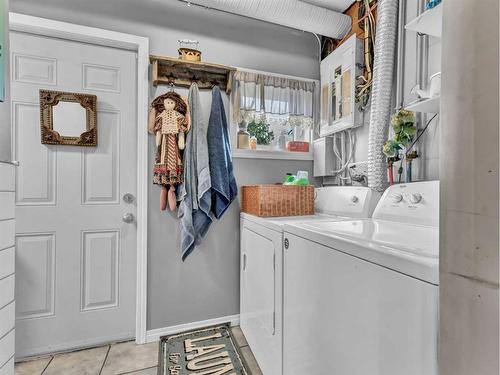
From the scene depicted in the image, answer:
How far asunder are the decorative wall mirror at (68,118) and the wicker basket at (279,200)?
47.9 inches

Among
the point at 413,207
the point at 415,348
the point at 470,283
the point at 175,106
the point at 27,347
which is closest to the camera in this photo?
the point at 470,283

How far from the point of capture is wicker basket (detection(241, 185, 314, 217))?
Result: 5.85 feet

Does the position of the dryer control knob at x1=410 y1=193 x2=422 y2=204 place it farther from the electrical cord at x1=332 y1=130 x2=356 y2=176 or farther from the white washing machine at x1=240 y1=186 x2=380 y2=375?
the electrical cord at x1=332 y1=130 x2=356 y2=176

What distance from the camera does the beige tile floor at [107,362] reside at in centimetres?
162

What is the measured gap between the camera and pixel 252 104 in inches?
85.7

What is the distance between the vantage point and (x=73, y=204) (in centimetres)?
185

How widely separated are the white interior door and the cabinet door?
87 cm

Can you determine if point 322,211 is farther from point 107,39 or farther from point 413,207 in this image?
point 107,39

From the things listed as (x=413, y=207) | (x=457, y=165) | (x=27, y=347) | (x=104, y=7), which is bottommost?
(x=27, y=347)

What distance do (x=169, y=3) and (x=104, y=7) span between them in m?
0.46

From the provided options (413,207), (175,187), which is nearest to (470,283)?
(413,207)

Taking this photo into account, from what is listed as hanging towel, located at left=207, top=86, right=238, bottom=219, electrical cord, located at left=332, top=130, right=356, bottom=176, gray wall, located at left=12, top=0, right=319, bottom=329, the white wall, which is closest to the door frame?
gray wall, located at left=12, top=0, right=319, bottom=329

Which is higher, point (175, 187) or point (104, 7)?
point (104, 7)

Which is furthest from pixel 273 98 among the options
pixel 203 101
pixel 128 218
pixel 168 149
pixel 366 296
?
pixel 366 296
